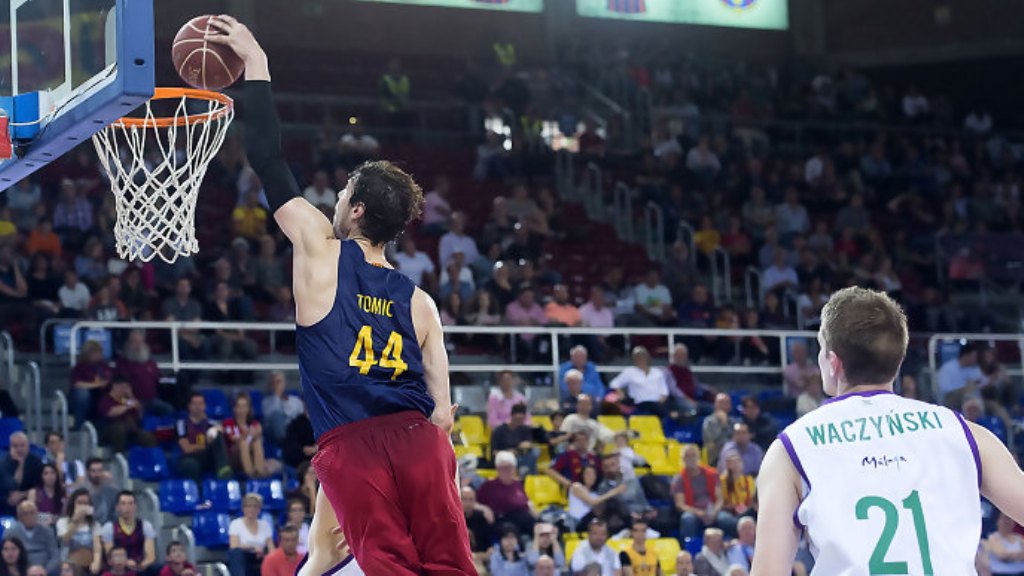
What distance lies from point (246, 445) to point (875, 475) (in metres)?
11.7

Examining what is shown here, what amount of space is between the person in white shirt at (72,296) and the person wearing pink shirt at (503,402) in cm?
426

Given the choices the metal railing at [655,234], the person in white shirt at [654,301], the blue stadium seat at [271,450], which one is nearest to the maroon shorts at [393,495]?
the blue stadium seat at [271,450]

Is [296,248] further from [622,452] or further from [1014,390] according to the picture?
[1014,390]

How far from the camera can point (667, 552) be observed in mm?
15445

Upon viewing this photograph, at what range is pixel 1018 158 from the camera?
2655 centimetres

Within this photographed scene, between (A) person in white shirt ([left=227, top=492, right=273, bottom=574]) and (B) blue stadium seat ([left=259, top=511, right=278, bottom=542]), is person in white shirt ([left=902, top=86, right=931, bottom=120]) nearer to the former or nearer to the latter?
(B) blue stadium seat ([left=259, top=511, right=278, bottom=542])

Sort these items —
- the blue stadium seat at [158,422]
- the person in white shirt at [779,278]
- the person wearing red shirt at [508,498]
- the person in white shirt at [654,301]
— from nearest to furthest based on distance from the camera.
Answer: the person wearing red shirt at [508,498] → the blue stadium seat at [158,422] → the person in white shirt at [654,301] → the person in white shirt at [779,278]

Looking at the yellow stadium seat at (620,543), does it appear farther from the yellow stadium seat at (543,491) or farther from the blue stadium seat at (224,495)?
the blue stadium seat at (224,495)

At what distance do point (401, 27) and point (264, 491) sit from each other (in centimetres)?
1317

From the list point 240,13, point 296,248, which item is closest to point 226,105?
point 296,248

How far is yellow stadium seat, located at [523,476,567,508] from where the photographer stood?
16.0m

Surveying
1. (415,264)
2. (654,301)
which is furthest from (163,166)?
(654,301)

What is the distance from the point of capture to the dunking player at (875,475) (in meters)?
4.07

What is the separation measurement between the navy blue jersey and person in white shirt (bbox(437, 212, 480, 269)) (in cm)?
1377
